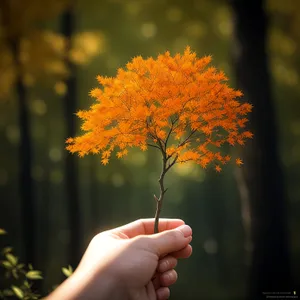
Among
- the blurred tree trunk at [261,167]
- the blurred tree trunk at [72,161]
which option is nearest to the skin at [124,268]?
the blurred tree trunk at [261,167]

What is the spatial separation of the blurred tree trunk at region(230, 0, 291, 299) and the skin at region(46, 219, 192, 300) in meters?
1.90

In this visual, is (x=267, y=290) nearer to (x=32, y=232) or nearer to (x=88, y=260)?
(x=88, y=260)

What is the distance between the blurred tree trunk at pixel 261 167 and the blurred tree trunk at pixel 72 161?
2582 millimetres

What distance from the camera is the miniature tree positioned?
1965 mm

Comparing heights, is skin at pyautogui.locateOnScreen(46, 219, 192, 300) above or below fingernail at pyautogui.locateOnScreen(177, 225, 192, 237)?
below

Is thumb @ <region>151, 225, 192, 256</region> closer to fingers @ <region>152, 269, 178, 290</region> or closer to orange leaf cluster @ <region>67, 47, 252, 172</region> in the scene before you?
fingers @ <region>152, 269, 178, 290</region>

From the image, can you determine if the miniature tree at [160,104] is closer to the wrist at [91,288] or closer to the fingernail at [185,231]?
the fingernail at [185,231]

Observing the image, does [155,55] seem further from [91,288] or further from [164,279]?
[91,288]

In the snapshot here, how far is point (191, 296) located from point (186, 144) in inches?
347

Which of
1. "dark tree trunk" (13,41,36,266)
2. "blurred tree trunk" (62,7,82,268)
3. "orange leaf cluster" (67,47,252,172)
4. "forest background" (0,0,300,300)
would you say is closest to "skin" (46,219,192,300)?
Answer: "orange leaf cluster" (67,47,252,172)

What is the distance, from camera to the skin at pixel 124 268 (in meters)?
1.79

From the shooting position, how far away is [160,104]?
201 cm

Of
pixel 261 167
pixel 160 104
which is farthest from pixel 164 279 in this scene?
pixel 261 167

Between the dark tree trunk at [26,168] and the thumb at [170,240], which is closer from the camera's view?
the thumb at [170,240]
